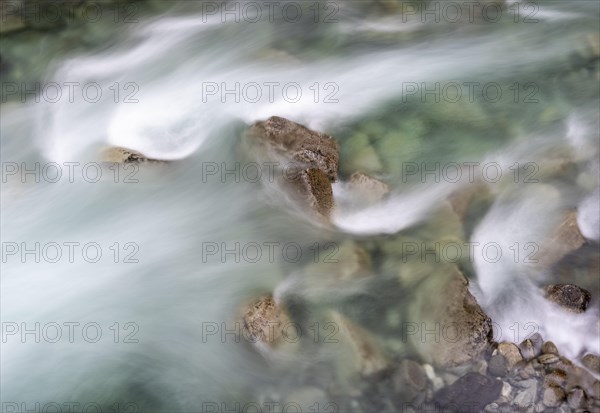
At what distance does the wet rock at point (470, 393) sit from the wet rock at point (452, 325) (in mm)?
178

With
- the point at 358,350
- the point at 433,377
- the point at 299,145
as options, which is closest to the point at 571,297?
the point at 433,377

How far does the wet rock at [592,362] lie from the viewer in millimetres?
5648

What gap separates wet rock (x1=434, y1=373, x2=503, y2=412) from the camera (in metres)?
5.47

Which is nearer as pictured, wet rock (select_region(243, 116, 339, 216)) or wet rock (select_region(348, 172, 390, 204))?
wet rock (select_region(243, 116, 339, 216))

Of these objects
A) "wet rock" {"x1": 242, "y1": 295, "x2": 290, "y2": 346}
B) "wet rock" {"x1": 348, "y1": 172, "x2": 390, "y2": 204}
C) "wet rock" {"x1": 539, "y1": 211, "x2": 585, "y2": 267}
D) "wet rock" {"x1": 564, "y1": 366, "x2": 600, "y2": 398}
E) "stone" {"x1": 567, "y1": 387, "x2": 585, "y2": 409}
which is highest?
"wet rock" {"x1": 348, "y1": 172, "x2": 390, "y2": 204}

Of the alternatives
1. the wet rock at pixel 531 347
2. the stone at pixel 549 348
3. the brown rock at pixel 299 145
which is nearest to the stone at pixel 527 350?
the wet rock at pixel 531 347

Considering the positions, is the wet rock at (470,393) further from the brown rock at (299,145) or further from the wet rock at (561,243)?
the brown rock at (299,145)

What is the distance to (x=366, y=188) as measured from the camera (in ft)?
21.5

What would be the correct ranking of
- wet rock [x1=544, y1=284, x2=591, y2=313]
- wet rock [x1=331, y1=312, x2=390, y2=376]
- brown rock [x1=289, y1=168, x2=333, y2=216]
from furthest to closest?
brown rock [x1=289, y1=168, x2=333, y2=216] → wet rock [x1=544, y1=284, x2=591, y2=313] → wet rock [x1=331, y1=312, x2=390, y2=376]

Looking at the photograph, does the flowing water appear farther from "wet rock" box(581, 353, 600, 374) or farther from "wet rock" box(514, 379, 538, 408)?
"wet rock" box(514, 379, 538, 408)

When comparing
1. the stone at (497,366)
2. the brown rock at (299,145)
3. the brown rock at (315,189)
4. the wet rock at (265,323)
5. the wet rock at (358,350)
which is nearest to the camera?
the stone at (497,366)

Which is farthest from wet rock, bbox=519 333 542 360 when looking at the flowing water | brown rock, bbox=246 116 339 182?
brown rock, bbox=246 116 339 182

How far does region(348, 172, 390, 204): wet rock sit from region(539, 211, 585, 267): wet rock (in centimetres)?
170

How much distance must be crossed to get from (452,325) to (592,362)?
1.28m
